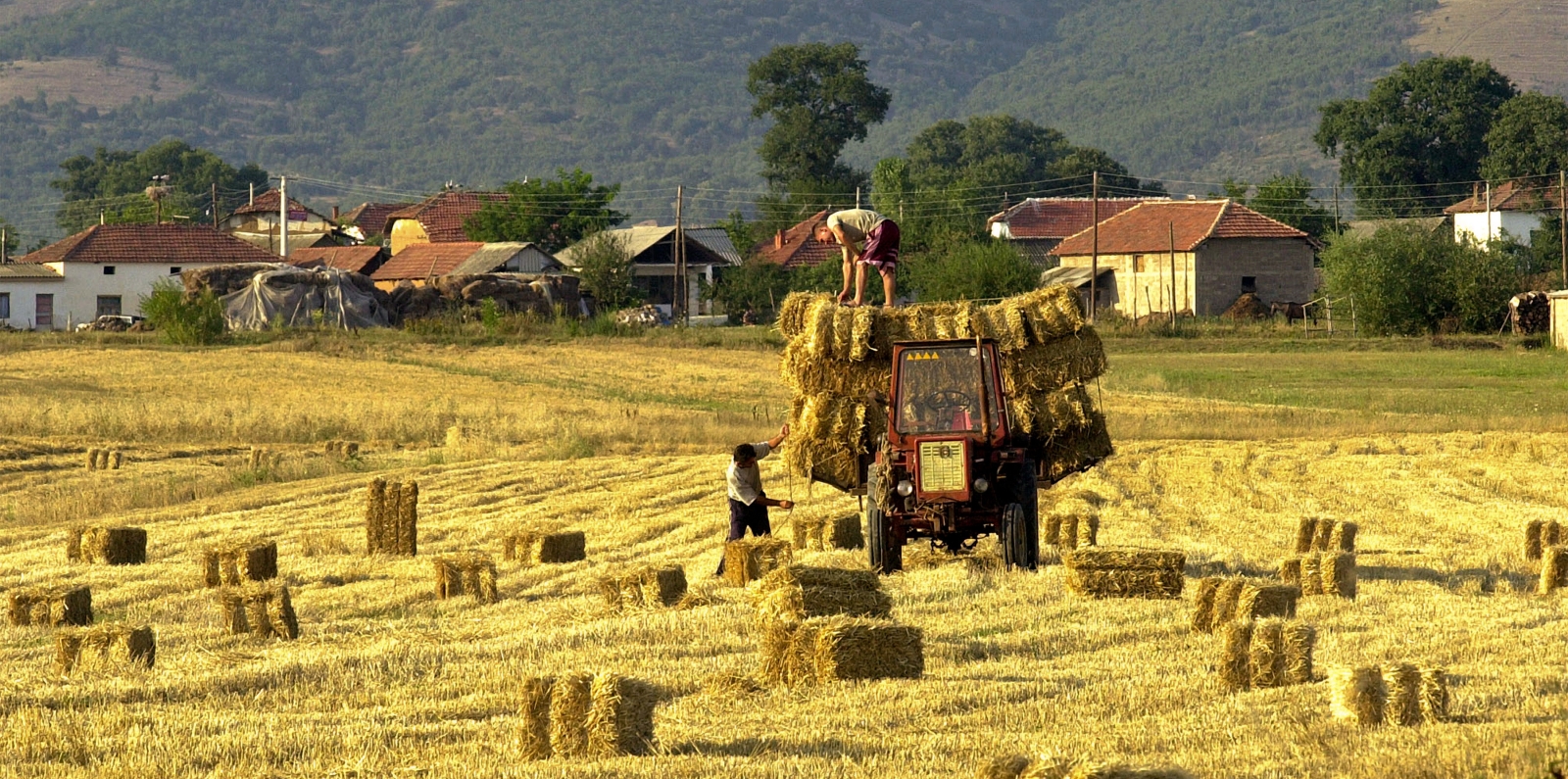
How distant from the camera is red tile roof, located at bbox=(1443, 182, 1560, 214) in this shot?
108 m

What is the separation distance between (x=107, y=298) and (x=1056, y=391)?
76.2 metres

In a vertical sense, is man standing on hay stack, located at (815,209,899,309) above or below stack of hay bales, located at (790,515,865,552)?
above

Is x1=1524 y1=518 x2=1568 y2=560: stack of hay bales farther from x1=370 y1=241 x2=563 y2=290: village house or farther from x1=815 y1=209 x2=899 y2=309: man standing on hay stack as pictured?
x1=370 y1=241 x2=563 y2=290: village house

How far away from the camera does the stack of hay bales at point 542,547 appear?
18688mm

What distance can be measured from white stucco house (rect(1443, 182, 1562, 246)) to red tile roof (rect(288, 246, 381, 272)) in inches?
2251

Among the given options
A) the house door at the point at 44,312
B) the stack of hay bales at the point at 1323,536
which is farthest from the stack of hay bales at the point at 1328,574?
the house door at the point at 44,312

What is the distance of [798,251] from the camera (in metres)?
98.6

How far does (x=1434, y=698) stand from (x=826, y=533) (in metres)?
9.74

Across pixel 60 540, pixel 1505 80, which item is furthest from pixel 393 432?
pixel 1505 80

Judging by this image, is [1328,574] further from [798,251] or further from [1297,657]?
[798,251]

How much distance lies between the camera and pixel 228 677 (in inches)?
479

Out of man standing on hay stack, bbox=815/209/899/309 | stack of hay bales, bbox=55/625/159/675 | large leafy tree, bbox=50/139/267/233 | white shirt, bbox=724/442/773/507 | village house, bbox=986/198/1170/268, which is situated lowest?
stack of hay bales, bbox=55/625/159/675

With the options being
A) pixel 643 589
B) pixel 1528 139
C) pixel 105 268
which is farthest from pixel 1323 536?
pixel 1528 139

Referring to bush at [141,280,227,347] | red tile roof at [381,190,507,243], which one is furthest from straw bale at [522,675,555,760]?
red tile roof at [381,190,507,243]
